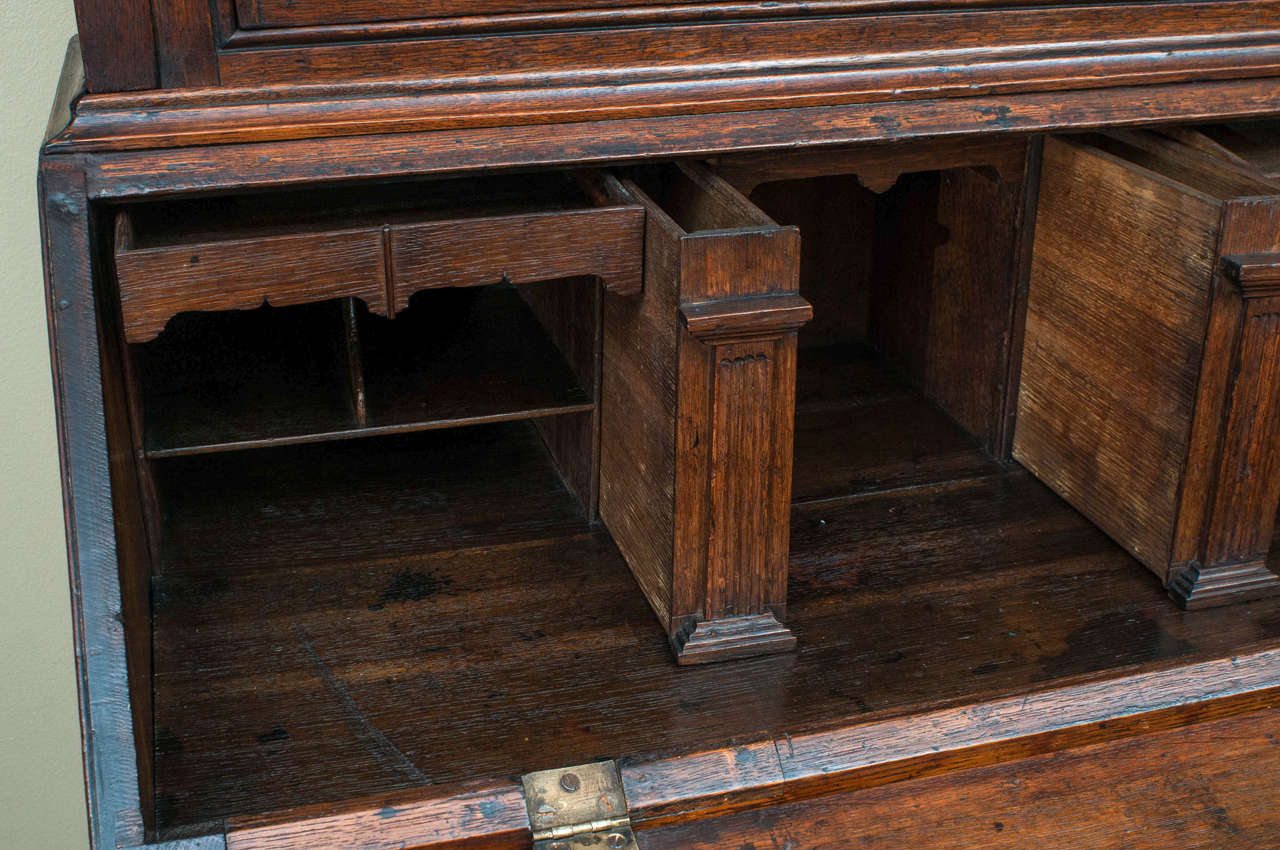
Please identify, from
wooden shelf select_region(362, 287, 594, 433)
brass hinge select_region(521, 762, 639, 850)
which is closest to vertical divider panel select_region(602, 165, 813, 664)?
wooden shelf select_region(362, 287, 594, 433)

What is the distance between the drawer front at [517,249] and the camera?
994 mm

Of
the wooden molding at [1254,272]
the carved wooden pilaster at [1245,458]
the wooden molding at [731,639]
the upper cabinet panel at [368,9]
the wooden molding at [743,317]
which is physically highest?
the upper cabinet panel at [368,9]

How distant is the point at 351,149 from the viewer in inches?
38.1

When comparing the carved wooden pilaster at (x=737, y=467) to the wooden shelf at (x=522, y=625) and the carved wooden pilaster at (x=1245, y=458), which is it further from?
the carved wooden pilaster at (x=1245, y=458)

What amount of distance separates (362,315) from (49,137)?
50 cm

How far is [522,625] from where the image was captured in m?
1.14

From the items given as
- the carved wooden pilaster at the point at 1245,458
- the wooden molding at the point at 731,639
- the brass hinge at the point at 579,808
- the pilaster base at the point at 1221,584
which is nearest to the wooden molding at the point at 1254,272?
the carved wooden pilaster at the point at 1245,458

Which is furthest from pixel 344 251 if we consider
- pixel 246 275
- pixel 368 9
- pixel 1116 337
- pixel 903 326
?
pixel 903 326

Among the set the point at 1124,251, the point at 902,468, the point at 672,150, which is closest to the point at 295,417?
the point at 672,150

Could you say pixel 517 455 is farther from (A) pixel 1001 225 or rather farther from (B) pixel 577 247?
(A) pixel 1001 225

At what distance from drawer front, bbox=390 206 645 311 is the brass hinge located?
1.21ft

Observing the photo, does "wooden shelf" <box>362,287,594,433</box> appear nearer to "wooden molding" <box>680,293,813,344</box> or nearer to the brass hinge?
"wooden molding" <box>680,293,813,344</box>

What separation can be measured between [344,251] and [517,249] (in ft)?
0.43

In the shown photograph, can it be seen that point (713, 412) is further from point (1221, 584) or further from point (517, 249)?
point (1221, 584)
